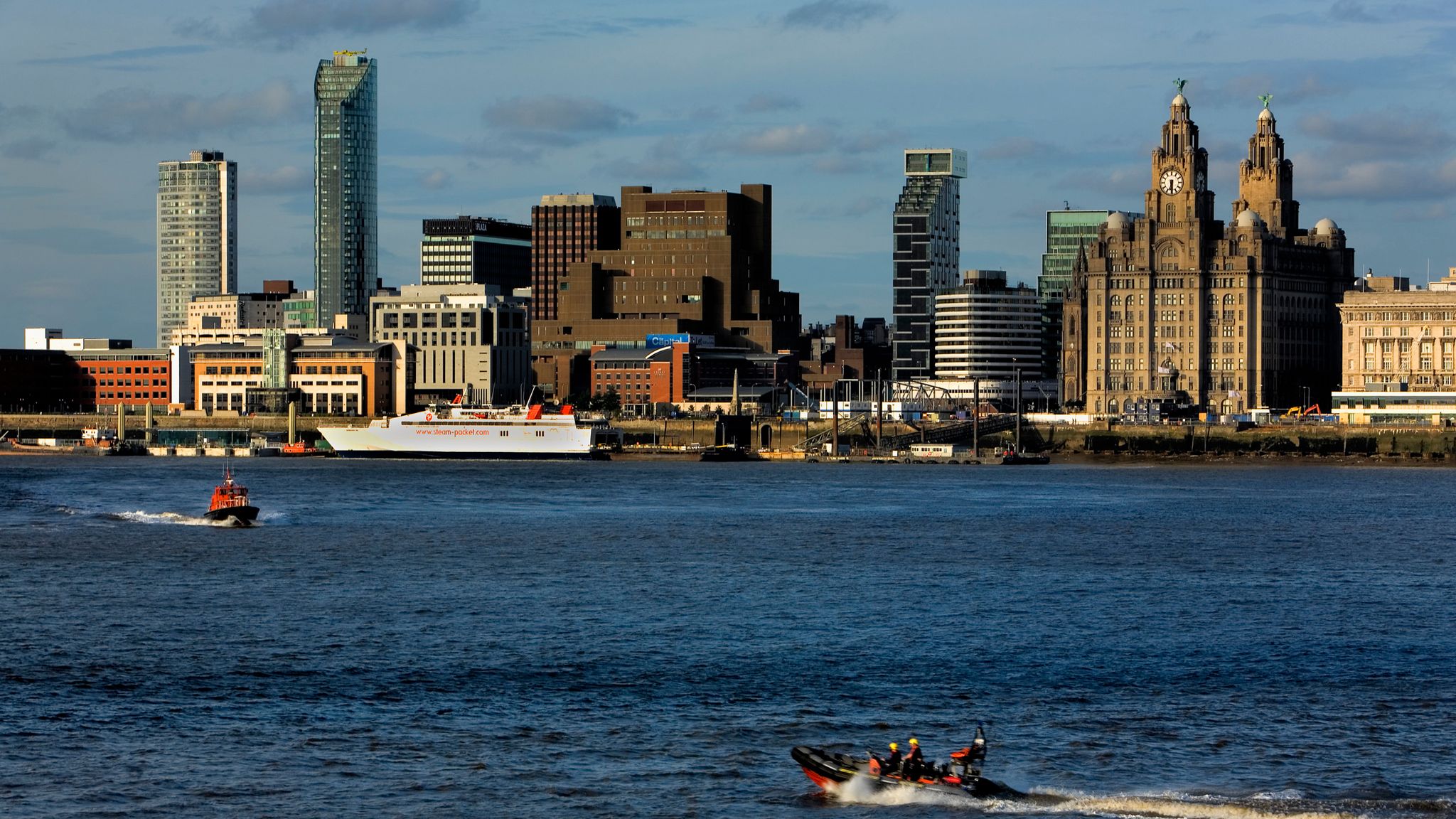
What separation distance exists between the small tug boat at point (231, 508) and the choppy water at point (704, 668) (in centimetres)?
241

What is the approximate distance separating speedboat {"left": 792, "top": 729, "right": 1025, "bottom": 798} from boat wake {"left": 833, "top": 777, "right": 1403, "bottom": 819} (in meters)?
0.13

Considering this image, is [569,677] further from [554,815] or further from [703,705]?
[554,815]

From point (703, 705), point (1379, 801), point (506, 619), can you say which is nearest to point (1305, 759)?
point (1379, 801)

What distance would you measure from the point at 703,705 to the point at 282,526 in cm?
7226

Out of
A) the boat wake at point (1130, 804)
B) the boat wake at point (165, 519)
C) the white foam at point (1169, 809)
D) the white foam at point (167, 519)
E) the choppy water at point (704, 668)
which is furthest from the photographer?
the white foam at point (167, 519)

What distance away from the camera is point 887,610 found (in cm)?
8538

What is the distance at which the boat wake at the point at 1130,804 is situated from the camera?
166 ft

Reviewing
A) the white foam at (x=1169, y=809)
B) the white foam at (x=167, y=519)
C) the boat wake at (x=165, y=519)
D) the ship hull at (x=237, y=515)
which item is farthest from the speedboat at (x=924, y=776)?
the white foam at (x=167, y=519)

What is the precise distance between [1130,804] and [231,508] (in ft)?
293

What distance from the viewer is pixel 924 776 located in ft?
174

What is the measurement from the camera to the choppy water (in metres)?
53.3

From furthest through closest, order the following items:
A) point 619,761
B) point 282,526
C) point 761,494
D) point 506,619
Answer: point 761,494 → point 282,526 → point 506,619 → point 619,761

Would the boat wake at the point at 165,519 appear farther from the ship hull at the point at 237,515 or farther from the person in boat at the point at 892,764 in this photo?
the person in boat at the point at 892,764

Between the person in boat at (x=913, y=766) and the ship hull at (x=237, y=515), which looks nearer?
the person in boat at (x=913, y=766)
